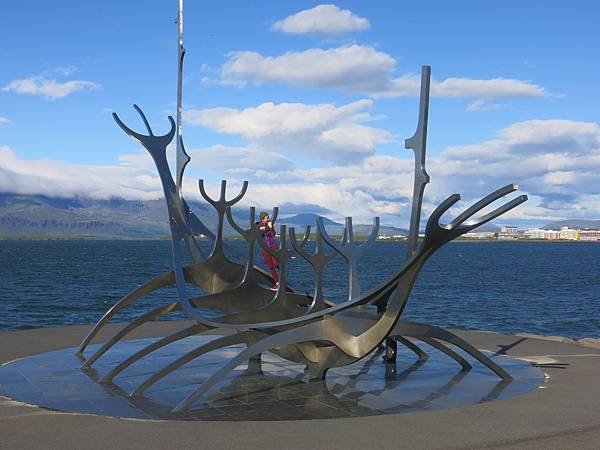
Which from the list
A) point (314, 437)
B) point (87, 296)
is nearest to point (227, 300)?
point (314, 437)

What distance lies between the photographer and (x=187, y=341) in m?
18.8

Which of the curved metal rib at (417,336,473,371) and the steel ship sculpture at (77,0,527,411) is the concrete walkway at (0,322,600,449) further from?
the curved metal rib at (417,336,473,371)

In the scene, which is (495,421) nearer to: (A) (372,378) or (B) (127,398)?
(A) (372,378)

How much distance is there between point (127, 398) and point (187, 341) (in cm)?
638

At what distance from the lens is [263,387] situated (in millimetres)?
13500

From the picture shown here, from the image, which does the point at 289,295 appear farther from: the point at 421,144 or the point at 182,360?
the point at 421,144

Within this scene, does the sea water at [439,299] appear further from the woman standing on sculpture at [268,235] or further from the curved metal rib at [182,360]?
the curved metal rib at [182,360]

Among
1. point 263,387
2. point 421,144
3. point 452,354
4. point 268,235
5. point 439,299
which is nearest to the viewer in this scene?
point 421,144

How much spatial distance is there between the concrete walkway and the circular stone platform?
0.79 metres

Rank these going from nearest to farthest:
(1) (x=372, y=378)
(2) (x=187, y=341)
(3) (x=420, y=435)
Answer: (3) (x=420, y=435), (1) (x=372, y=378), (2) (x=187, y=341)

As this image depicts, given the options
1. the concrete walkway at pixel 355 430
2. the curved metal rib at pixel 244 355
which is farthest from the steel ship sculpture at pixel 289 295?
the concrete walkway at pixel 355 430

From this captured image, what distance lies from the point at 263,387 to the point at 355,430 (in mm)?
3654

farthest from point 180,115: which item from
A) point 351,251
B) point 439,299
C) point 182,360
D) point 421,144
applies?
point 439,299

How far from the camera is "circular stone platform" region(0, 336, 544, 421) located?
1175 centimetres
